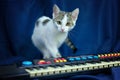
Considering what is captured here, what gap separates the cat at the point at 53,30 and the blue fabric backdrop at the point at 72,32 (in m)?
0.09

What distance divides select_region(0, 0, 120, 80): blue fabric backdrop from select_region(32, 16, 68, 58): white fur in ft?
0.33

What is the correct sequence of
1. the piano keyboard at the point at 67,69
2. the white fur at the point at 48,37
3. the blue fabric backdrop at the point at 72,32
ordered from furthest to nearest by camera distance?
the blue fabric backdrop at the point at 72,32 < the white fur at the point at 48,37 < the piano keyboard at the point at 67,69

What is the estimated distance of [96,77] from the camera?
1.25 metres

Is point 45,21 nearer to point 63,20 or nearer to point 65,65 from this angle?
point 63,20

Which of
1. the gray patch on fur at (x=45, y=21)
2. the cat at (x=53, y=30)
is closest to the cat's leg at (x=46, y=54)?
the cat at (x=53, y=30)

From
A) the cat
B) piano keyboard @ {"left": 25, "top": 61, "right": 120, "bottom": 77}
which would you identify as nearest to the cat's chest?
the cat

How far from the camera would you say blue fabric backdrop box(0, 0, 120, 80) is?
133cm

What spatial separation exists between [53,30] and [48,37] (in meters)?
0.04

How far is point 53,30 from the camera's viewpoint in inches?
48.1

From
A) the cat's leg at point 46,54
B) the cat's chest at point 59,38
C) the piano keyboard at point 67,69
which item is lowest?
the piano keyboard at point 67,69

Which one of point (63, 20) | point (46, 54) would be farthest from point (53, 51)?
point (63, 20)

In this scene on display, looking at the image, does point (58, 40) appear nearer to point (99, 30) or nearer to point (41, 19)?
point (41, 19)

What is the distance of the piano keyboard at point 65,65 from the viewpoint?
1.10 meters

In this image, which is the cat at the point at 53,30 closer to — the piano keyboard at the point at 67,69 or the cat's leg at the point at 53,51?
the cat's leg at the point at 53,51
